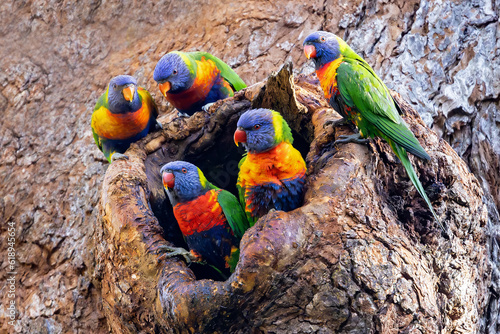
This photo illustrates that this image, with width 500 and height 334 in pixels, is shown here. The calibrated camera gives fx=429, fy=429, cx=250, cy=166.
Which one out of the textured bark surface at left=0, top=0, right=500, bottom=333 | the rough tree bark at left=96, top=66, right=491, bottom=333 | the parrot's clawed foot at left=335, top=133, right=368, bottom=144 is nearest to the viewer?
the rough tree bark at left=96, top=66, right=491, bottom=333

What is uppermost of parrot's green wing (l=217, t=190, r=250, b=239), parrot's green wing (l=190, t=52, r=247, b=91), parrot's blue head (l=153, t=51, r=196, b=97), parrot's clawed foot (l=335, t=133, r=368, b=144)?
parrot's blue head (l=153, t=51, r=196, b=97)

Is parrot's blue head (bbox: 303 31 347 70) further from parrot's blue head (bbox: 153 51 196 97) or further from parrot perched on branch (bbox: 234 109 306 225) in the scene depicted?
parrot's blue head (bbox: 153 51 196 97)

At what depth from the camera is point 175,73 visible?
3.22 metres

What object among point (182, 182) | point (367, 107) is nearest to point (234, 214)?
point (182, 182)

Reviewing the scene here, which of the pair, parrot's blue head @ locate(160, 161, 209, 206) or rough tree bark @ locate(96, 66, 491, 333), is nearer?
rough tree bark @ locate(96, 66, 491, 333)

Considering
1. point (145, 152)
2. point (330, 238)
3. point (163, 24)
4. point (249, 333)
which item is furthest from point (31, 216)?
point (330, 238)

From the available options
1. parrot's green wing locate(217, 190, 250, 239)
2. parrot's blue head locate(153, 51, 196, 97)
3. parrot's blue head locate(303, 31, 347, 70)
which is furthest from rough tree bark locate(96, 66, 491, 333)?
parrot's blue head locate(153, 51, 196, 97)

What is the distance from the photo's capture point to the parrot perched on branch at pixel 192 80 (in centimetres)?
323

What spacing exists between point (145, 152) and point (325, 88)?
4.35 ft

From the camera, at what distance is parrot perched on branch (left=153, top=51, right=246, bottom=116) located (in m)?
3.23

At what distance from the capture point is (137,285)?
2230mm

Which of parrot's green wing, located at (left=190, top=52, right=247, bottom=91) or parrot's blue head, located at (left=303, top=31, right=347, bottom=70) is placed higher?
parrot's blue head, located at (left=303, top=31, right=347, bottom=70)

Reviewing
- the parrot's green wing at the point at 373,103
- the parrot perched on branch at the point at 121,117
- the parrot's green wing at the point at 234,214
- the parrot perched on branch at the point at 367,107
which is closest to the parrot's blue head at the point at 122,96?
the parrot perched on branch at the point at 121,117

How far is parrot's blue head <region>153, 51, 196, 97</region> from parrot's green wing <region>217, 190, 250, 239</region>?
97 centimetres
